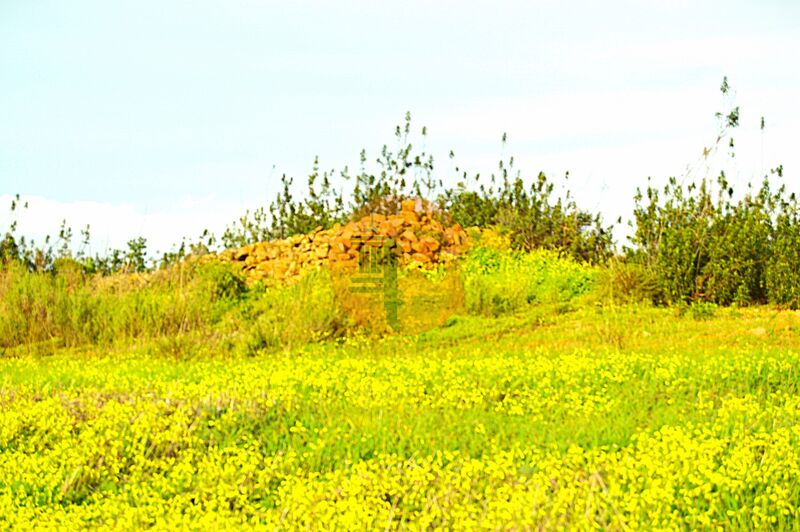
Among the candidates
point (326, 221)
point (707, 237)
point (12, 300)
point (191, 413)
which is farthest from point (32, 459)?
point (326, 221)

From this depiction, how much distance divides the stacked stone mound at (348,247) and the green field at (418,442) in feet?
16.0

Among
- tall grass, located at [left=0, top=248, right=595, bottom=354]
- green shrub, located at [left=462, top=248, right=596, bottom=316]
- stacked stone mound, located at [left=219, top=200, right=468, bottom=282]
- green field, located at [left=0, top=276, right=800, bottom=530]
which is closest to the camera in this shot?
green field, located at [left=0, top=276, right=800, bottom=530]

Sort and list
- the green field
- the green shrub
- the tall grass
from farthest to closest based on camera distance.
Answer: the green shrub → the tall grass → the green field

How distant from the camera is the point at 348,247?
13.1m

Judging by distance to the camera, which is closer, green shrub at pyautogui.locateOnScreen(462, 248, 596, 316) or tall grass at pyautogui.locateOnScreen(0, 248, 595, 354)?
tall grass at pyautogui.locateOnScreen(0, 248, 595, 354)

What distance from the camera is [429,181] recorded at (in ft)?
54.3

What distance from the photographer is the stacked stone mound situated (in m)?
13.0

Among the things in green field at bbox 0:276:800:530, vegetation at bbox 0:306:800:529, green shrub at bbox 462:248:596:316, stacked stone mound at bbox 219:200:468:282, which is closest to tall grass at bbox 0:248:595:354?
green shrub at bbox 462:248:596:316

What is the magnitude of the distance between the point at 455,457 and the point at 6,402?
333 centimetres

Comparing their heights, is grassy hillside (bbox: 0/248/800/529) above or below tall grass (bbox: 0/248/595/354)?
below

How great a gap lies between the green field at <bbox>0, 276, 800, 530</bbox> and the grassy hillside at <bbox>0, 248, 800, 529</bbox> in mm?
19

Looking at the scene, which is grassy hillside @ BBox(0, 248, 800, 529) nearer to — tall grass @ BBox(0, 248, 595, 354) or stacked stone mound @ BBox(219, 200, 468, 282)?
tall grass @ BBox(0, 248, 595, 354)

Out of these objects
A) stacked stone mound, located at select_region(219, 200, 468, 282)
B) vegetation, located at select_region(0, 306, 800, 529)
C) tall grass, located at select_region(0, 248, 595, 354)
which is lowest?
vegetation, located at select_region(0, 306, 800, 529)

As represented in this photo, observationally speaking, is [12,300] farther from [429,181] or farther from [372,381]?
[429,181]
